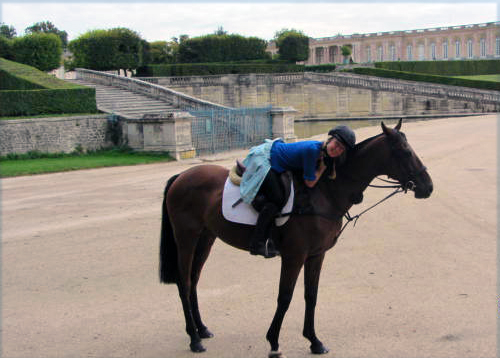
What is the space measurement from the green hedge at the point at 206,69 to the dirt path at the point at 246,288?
3618cm

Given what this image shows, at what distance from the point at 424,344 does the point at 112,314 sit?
11.3ft

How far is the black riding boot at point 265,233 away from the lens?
17.1 feet

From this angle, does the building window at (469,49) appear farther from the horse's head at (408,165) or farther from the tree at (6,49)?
the horse's head at (408,165)

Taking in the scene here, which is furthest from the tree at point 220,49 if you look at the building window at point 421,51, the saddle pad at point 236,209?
the saddle pad at point 236,209

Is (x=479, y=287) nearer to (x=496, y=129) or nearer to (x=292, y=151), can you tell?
(x=292, y=151)

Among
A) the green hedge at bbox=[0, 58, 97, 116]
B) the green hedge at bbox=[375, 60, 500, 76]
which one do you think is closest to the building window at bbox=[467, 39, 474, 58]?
the green hedge at bbox=[375, 60, 500, 76]

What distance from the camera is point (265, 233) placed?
532 cm

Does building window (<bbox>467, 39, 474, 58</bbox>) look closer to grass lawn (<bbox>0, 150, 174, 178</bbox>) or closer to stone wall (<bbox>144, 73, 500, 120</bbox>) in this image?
stone wall (<bbox>144, 73, 500, 120</bbox>)

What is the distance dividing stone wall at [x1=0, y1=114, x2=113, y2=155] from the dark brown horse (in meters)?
17.5

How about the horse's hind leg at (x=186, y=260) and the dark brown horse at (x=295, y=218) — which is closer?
the dark brown horse at (x=295, y=218)

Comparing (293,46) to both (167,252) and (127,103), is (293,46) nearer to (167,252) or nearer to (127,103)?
(127,103)

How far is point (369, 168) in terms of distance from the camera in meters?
5.23

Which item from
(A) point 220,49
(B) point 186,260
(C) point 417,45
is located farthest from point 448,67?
(B) point 186,260

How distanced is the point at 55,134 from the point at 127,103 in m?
7.29
